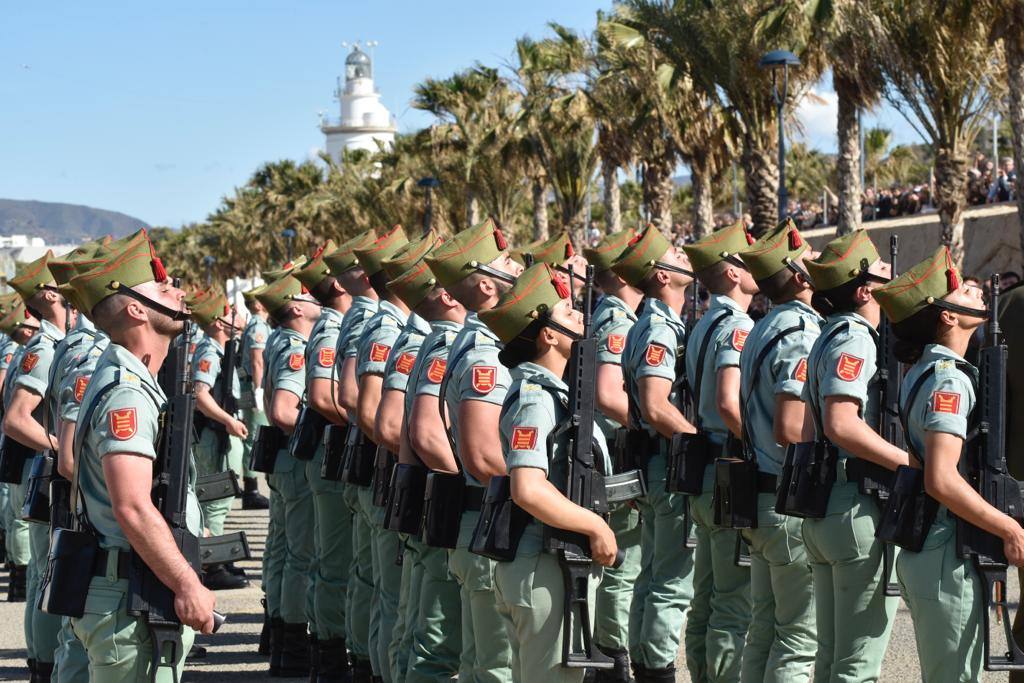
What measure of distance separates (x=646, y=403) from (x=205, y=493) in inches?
83.2

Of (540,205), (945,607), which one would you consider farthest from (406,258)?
(540,205)

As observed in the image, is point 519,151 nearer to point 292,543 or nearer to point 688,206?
point 688,206

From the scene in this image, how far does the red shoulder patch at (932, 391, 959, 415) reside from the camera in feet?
15.1

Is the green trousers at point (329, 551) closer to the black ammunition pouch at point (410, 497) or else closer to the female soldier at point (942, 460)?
the black ammunition pouch at point (410, 497)

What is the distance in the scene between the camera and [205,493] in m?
6.88

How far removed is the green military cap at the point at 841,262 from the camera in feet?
18.3

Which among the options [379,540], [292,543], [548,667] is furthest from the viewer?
[292,543]

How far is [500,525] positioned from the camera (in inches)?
178

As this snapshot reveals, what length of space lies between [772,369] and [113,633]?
275 cm

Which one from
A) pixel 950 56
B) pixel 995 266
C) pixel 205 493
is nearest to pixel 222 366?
pixel 205 493

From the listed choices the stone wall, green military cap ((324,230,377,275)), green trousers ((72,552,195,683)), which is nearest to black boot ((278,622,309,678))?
green military cap ((324,230,377,275))

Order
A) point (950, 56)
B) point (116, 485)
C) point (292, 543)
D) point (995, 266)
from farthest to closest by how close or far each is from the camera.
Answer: point (995, 266)
point (950, 56)
point (292, 543)
point (116, 485)

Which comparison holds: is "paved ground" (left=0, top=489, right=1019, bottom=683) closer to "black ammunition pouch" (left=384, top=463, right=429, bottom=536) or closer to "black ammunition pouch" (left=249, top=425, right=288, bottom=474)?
"black ammunition pouch" (left=249, top=425, right=288, bottom=474)

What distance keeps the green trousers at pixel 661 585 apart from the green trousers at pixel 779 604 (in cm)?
71
